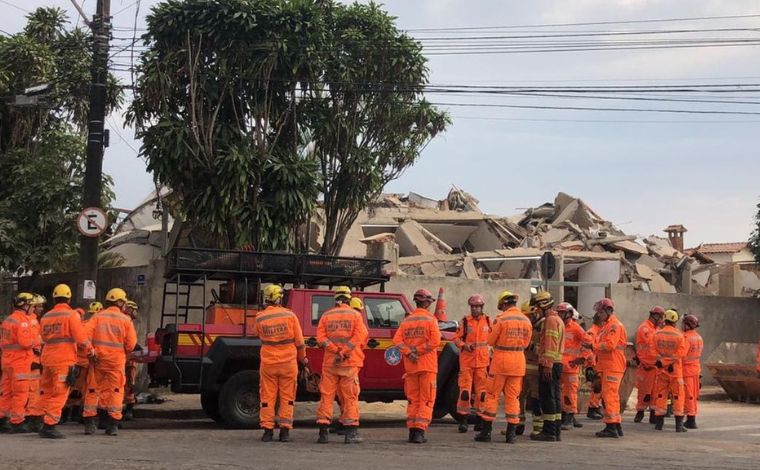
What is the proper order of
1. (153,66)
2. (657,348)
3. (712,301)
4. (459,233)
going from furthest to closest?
1. (459,233)
2. (712,301)
3. (153,66)
4. (657,348)

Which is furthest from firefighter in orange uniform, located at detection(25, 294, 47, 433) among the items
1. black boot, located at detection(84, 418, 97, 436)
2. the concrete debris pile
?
the concrete debris pile

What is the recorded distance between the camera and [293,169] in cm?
1753

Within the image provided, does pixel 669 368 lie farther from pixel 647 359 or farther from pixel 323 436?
pixel 323 436

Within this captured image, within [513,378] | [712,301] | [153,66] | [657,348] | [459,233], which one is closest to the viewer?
[513,378]

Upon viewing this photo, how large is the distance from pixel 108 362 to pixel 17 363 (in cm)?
126

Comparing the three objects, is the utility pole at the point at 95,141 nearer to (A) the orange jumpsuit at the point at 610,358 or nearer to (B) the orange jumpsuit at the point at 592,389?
(B) the orange jumpsuit at the point at 592,389

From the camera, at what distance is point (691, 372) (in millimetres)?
13828

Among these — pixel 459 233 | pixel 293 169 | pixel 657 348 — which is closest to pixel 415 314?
pixel 657 348

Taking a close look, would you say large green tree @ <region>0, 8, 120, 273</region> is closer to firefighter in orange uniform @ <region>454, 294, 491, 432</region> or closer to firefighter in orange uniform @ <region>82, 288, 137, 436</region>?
firefighter in orange uniform @ <region>82, 288, 137, 436</region>

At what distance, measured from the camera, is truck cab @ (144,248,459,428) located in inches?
478

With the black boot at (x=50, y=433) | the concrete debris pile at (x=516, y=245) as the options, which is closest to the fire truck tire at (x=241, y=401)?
the black boot at (x=50, y=433)

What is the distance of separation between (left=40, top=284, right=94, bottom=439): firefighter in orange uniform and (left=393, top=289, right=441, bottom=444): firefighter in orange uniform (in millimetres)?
3745

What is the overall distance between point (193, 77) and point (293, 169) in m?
2.55

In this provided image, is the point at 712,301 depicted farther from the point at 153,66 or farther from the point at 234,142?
the point at 153,66
